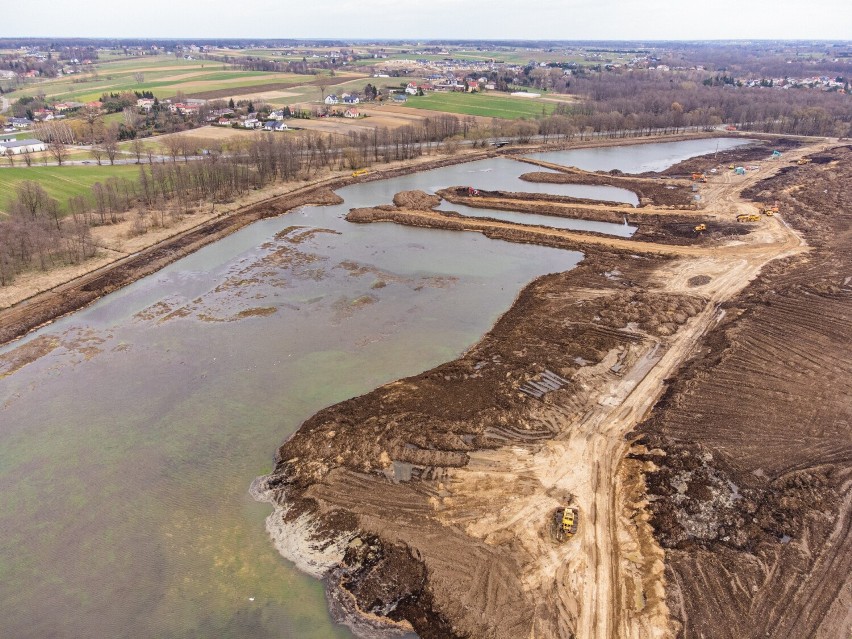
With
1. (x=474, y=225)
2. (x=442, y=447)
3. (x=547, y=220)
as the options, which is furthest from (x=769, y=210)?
(x=442, y=447)

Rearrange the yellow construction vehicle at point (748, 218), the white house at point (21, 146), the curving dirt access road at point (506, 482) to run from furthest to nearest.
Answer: the white house at point (21, 146)
the yellow construction vehicle at point (748, 218)
the curving dirt access road at point (506, 482)

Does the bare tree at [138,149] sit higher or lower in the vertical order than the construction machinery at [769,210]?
higher

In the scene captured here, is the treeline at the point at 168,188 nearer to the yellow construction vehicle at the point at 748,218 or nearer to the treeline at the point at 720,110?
the treeline at the point at 720,110

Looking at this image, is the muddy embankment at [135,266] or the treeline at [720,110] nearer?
the muddy embankment at [135,266]

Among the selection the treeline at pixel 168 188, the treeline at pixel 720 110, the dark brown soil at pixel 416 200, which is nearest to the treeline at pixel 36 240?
the treeline at pixel 168 188

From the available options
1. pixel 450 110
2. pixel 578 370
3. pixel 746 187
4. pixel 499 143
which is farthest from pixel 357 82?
pixel 578 370

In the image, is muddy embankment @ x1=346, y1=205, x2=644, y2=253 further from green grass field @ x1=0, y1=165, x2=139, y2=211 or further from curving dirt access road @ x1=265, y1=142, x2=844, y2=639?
green grass field @ x1=0, y1=165, x2=139, y2=211
